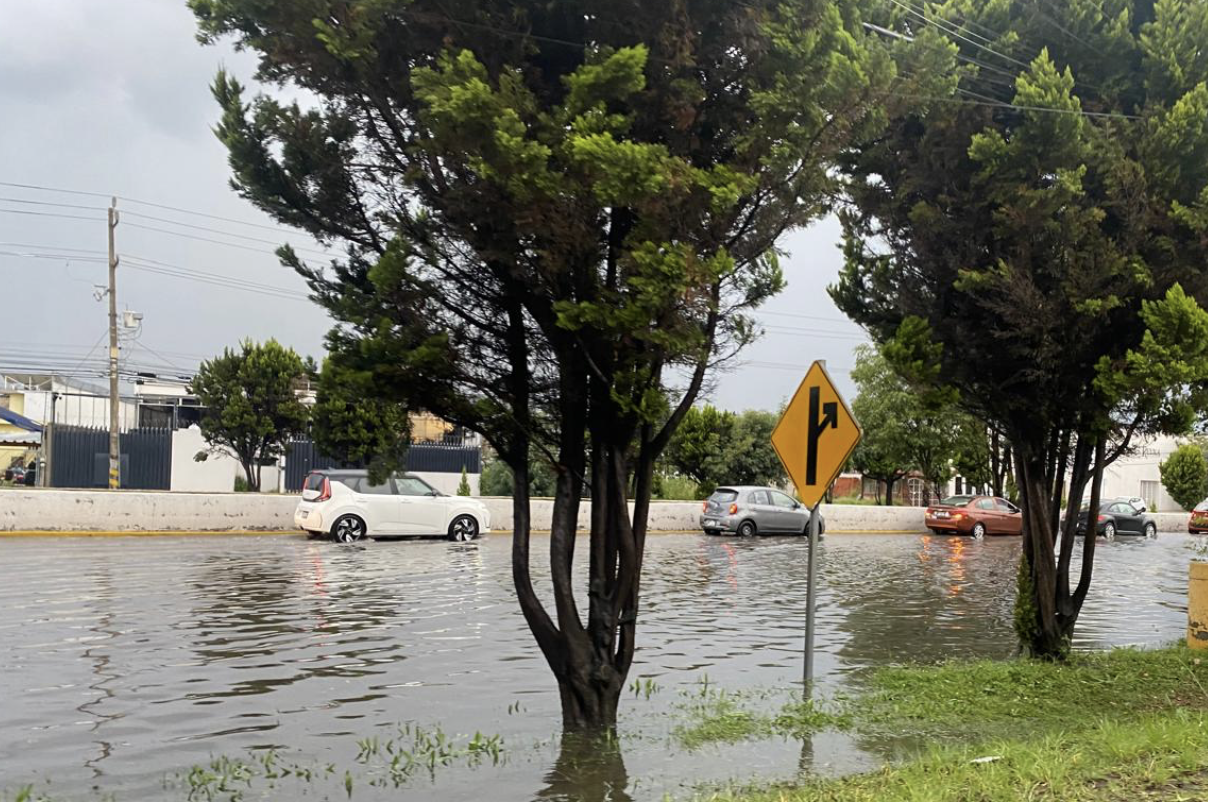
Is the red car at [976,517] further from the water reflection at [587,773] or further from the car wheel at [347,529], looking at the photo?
the water reflection at [587,773]

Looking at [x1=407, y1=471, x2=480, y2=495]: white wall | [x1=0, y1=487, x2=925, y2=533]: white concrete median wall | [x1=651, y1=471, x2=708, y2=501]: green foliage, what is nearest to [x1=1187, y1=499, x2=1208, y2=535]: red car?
[x1=651, y1=471, x2=708, y2=501]: green foliage

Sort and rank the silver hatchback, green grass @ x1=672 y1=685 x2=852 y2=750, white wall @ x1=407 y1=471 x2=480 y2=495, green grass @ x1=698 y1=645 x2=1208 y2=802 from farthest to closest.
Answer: white wall @ x1=407 y1=471 x2=480 y2=495 < the silver hatchback < green grass @ x1=672 y1=685 x2=852 y2=750 < green grass @ x1=698 y1=645 x2=1208 y2=802

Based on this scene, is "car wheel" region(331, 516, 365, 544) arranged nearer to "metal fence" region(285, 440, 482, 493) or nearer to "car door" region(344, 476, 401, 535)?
"car door" region(344, 476, 401, 535)

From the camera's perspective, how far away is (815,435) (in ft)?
27.3

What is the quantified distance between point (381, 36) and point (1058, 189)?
548 centimetres

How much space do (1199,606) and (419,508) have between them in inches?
648

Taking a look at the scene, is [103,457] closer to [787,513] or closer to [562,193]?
[787,513]

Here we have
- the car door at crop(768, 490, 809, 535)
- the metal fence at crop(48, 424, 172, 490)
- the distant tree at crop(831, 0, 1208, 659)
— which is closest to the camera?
the distant tree at crop(831, 0, 1208, 659)

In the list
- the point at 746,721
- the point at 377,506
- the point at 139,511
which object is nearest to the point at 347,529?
the point at 377,506

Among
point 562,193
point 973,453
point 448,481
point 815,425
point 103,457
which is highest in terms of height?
point 562,193

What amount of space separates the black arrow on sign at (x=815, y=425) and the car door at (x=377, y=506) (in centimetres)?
1613

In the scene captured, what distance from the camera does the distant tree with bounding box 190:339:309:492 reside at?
1384 inches

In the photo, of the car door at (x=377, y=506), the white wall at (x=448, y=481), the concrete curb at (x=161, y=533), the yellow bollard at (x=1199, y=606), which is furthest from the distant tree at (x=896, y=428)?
the yellow bollard at (x=1199, y=606)

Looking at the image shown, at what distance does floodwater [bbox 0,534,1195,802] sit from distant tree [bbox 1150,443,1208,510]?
1600 inches
